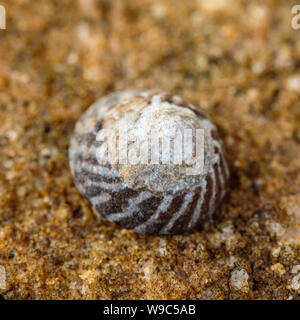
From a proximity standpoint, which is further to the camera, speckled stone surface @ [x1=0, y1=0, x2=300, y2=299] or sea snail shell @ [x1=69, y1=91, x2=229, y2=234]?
speckled stone surface @ [x1=0, y1=0, x2=300, y2=299]

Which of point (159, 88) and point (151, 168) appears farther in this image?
point (159, 88)

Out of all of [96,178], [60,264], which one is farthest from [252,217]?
[60,264]

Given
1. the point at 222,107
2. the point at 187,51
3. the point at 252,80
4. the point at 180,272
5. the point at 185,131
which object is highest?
the point at 187,51

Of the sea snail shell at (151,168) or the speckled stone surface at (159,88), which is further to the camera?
the speckled stone surface at (159,88)

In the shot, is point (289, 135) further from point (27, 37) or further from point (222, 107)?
point (27, 37)

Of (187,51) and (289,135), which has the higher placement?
(187,51)
